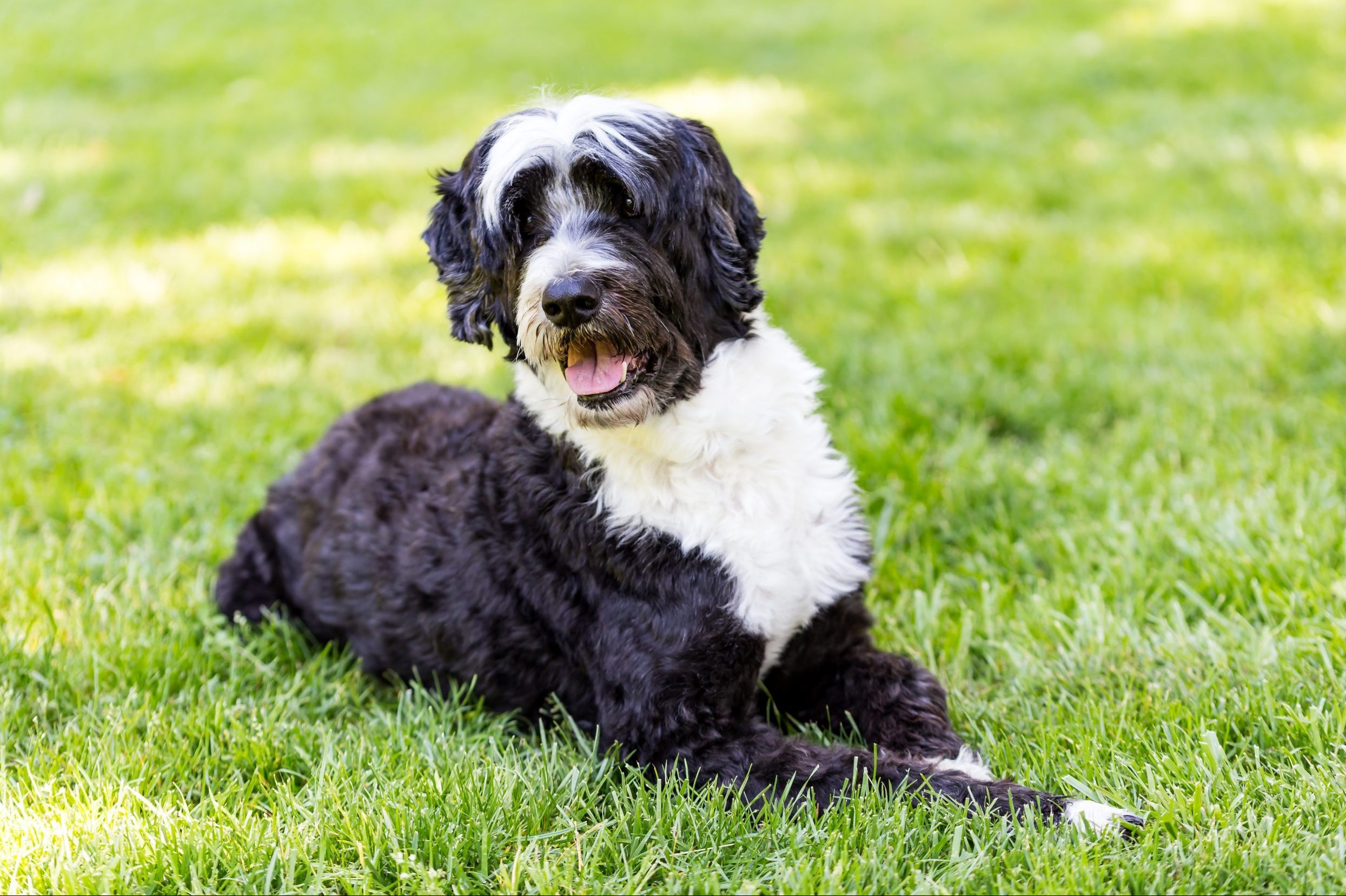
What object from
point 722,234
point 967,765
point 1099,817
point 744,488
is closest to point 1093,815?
point 1099,817

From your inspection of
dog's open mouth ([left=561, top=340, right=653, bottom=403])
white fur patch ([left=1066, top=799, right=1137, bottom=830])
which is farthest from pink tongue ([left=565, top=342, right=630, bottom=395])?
white fur patch ([left=1066, top=799, right=1137, bottom=830])

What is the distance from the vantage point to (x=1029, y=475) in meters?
4.41

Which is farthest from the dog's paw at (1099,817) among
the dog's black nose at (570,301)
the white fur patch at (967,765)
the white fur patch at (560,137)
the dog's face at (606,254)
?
the white fur patch at (560,137)

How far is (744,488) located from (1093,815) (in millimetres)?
1136

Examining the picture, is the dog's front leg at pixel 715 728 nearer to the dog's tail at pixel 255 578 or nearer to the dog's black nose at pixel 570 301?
the dog's black nose at pixel 570 301

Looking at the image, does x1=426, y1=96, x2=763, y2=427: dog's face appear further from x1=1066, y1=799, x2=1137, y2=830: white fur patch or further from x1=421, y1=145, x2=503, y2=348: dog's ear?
x1=1066, y1=799, x2=1137, y2=830: white fur patch

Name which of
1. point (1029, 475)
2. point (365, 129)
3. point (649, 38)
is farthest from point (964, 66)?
point (1029, 475)

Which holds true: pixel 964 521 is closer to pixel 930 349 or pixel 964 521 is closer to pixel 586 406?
pixel 930 349

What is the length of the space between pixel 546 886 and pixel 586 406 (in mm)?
1150

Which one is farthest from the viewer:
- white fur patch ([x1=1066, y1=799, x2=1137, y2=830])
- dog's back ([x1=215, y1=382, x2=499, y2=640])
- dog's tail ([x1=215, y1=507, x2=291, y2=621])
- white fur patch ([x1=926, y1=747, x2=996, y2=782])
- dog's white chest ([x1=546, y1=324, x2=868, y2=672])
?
dog's tail ([x1=215, y1=507, x2=291, y2=621])

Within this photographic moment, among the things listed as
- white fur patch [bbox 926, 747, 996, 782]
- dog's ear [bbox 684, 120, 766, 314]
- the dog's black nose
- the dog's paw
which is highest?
dog's ear [bbox 684, 120, 766, 314]

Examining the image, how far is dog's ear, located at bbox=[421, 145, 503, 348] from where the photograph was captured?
312 centimetres

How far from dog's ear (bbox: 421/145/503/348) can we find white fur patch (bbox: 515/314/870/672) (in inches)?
7.5

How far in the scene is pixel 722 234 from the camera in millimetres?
3092
